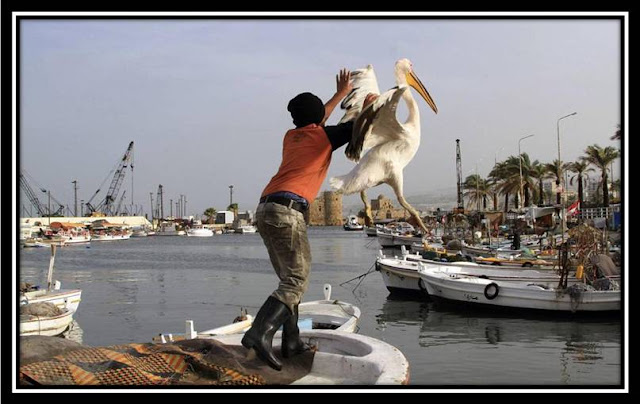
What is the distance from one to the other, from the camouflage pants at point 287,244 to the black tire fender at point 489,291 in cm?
1691

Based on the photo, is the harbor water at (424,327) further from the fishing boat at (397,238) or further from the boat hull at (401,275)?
the fishing boat at (397,238)

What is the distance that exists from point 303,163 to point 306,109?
49 cm

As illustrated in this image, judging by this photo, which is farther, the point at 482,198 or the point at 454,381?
the point at 482,198

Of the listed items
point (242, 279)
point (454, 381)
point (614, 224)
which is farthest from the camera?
point (614, 224)

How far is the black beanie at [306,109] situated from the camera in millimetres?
5285

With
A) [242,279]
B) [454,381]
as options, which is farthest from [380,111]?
[242,279]

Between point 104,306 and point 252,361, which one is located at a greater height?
point 252,361

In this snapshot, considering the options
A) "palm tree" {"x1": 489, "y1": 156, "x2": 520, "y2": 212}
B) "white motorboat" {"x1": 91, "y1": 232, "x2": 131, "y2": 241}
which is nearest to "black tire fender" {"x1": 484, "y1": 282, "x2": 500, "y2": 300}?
"palm tree" {"x1": 489, "y1": 156, "x2": 520, "y2": 212}

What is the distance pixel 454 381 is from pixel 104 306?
62.7ft

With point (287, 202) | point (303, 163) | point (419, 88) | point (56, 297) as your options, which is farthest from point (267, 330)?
point (56, 297)

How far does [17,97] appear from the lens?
4227mm

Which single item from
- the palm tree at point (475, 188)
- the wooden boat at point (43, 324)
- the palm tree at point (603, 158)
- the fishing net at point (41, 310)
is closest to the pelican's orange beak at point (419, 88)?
the wooden boat at point (43, 324)

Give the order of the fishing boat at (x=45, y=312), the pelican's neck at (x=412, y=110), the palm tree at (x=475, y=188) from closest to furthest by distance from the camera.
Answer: the pelican's neck at (x=412, y=110) → the fishing boat at (x=45, y=312) → the palm tree at (x=475, y=188)
